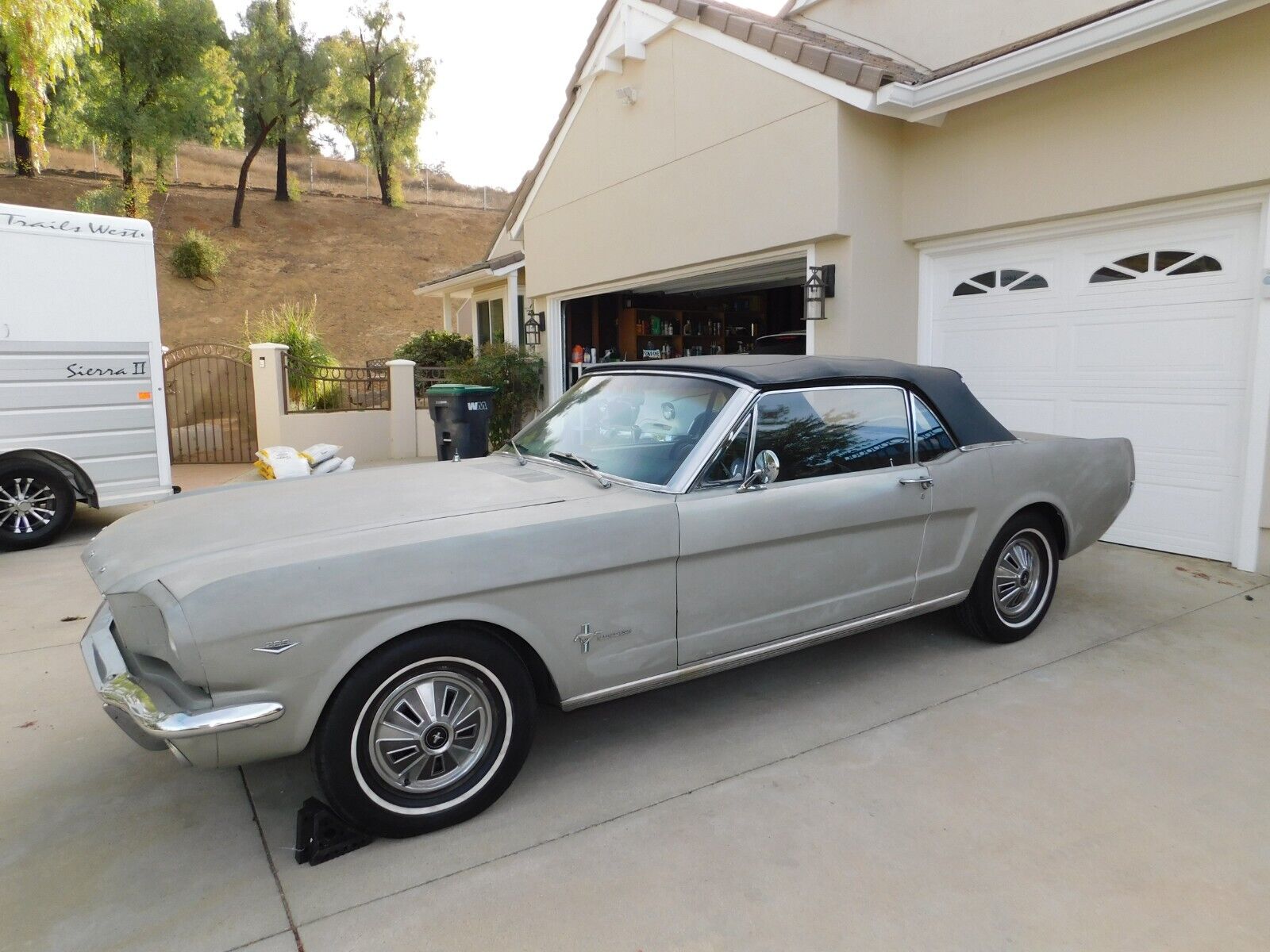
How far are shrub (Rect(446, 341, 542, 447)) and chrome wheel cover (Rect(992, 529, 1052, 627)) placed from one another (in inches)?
328

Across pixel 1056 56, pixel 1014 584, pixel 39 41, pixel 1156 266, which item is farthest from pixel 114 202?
pixel 1014 584

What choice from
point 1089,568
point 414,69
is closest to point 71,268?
point 1089,568

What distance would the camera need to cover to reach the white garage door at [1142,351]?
17.9 ft

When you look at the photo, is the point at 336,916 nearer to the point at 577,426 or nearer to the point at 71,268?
the point at 577,426

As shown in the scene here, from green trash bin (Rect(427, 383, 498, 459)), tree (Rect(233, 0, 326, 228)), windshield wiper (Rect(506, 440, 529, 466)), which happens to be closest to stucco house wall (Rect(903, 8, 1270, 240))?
windshield wiper (Rect(506, 440, 529, 466))

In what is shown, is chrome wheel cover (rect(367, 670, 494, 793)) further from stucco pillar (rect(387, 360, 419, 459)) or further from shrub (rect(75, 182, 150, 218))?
shrub (rect(75, 182, 150, 218))

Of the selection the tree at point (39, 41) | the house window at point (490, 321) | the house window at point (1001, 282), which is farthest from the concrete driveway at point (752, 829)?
the house window at point (490, 321)

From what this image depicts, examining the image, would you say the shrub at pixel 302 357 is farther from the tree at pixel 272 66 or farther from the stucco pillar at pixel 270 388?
the tree at pixel 272 66

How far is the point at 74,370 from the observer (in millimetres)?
6441

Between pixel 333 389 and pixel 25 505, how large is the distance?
5.94m

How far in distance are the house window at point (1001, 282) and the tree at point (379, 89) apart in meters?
34.9

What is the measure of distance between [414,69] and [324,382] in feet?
106

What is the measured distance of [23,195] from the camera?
95.6 ft

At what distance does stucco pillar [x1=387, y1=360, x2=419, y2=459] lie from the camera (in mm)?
11758
